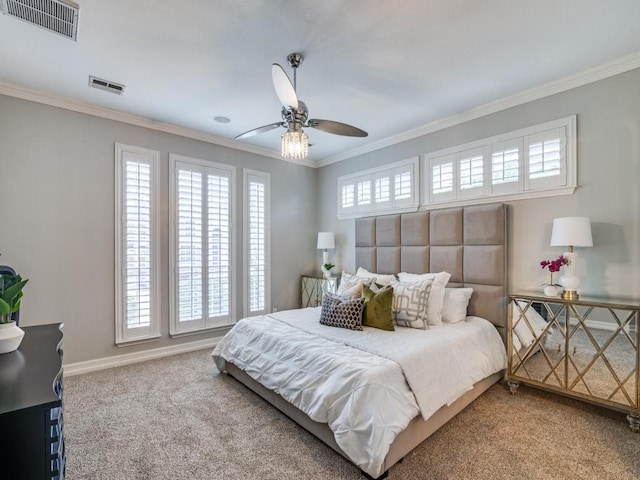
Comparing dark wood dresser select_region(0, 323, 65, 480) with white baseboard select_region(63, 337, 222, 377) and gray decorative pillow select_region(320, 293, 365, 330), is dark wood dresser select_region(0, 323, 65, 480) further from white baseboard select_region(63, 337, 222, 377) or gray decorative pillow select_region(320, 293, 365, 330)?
white baseboard select_region(63, 337, 222, 377)

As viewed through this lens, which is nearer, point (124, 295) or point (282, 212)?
point (124, 295)

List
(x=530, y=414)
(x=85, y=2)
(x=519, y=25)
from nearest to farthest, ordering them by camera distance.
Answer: (x=85, y=2), (x=519, y=25), (x=530, y=414)

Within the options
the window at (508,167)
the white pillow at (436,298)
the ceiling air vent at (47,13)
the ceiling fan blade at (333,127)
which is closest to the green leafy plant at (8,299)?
the ceiling air vent at (47,13)

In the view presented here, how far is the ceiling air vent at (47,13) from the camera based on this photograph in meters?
1.96

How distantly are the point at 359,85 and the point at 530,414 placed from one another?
125 inches

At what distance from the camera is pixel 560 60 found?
101 inches

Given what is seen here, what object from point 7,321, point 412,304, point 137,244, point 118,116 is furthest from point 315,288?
point 7,321

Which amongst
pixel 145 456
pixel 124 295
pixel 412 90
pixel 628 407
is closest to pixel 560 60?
pixel 412 90

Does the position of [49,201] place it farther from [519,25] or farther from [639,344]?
[639,344]

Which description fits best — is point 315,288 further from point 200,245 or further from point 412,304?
point 412,304

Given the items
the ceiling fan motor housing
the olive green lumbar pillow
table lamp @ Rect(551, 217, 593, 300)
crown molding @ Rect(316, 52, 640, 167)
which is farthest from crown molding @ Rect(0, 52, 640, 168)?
the olive green lumbar pillow

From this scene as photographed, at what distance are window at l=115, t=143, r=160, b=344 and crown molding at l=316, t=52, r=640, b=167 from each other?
9.87ft

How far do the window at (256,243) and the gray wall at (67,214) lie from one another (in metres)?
1.08

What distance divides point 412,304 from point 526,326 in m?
Result: 1.02
